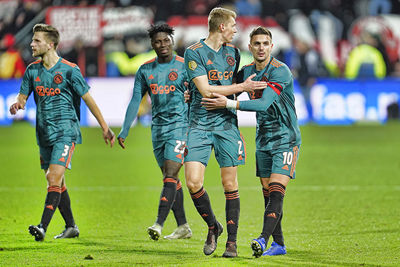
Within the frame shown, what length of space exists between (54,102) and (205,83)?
164cm

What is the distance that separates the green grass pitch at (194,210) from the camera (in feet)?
19.3

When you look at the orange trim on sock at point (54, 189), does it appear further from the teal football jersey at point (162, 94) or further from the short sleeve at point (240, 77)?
the short sleeve at point (240, 77)

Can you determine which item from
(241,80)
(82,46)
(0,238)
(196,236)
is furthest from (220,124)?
(82,46)

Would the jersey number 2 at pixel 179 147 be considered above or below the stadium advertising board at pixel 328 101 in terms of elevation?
above

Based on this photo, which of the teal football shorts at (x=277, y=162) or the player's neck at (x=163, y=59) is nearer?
the teal football shorts at (x=277, y=162)

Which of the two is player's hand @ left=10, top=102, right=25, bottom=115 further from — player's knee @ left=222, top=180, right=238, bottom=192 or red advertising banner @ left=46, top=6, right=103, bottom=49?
red advertising banner @ left=46, top=6, right=103, bottom=49

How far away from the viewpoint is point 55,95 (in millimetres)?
6754

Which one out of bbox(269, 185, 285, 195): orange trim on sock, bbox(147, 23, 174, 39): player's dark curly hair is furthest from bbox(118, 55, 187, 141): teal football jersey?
bbox(269, 185, 285, 195): orange trim on sock

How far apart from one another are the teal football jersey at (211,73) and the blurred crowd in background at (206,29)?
19.3m

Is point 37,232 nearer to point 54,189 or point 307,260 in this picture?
point 54,189

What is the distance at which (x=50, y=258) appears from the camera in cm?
579

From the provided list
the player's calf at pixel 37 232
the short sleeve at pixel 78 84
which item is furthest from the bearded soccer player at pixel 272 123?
the player's calf at pixel 37 232

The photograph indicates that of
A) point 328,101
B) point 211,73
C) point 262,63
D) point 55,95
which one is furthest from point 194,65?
point 328,101

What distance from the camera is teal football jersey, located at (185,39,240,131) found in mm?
5875
